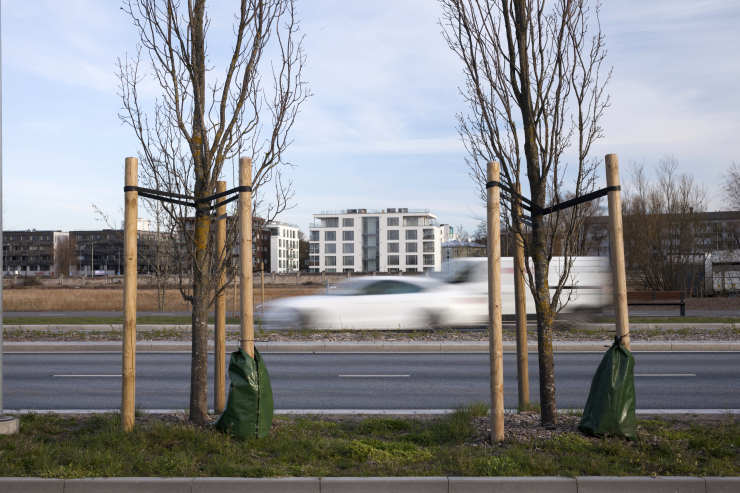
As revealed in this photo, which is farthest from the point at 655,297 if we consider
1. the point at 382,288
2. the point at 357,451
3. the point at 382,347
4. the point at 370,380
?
the point at 357,451

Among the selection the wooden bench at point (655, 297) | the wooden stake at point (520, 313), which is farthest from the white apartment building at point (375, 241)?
the wooden stake at point (520, 313)

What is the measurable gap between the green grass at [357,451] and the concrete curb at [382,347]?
28.5 ft

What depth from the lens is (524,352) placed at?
7.07m

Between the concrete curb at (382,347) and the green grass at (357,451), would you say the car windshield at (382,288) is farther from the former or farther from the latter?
the green grass at (357,451)

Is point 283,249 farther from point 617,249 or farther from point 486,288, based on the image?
point 617,249

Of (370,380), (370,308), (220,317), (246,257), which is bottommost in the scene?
(370,380)

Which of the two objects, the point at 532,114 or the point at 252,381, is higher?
the point at 532,114

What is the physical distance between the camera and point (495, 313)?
229 inches

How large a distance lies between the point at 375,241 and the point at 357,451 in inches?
4721

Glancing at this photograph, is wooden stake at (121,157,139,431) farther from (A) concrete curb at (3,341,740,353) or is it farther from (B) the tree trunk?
(A) concrete curb at (3,341,740,353)

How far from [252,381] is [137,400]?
4.18 metres

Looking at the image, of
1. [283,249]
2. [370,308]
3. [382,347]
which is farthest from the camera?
[283,249]

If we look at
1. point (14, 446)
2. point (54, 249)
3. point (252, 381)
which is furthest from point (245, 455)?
point (54, 249)

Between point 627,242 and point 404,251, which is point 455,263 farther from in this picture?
point 404,251
